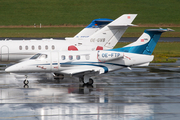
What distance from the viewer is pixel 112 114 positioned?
51.6 feet

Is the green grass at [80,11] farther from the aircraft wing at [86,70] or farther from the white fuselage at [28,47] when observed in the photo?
the aircraft wing at [86,70]

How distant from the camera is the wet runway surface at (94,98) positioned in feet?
51.3

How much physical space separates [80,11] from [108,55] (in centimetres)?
9191

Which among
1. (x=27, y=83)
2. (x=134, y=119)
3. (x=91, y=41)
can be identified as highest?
(x=91, y=41)

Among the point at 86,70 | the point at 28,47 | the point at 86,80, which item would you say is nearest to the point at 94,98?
the point at 86,70

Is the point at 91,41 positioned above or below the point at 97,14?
below

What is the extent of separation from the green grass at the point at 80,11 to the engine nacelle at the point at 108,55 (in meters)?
78.7

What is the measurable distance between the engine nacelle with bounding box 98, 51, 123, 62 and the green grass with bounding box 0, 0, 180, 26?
78.7m

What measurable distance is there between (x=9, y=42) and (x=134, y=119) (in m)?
20.4

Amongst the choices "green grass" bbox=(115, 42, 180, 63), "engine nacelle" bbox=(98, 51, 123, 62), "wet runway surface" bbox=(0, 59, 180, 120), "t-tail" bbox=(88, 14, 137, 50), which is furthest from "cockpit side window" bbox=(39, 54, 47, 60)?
"green grass" bbox=(115, 42, 180, 63)

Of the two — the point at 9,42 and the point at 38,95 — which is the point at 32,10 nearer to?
the point at 9,42

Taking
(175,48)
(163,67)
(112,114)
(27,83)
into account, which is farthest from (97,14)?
(112,114)

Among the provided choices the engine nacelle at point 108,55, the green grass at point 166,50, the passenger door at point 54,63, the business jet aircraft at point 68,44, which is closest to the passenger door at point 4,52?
the business jet aircraft at point 68,44

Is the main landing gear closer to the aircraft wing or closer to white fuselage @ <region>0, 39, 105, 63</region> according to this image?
the aircraft wing
